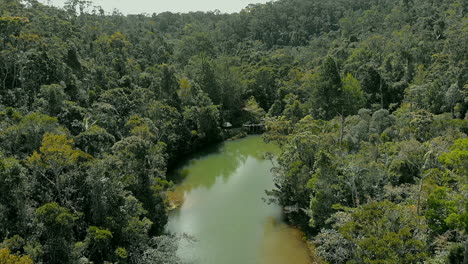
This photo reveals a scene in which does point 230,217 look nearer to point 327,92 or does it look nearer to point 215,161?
point 215,161

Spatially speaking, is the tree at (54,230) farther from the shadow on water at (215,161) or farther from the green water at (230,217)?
Result: the shadow on water at (215,161)

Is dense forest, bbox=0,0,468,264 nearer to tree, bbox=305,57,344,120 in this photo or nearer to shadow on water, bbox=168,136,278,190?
tree, bbox=305,57,344,120

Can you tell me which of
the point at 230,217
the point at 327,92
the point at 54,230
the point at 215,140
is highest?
the point at 327,92

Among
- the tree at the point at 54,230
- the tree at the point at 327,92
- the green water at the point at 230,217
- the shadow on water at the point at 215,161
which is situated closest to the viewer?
the tree at the point at 54,230

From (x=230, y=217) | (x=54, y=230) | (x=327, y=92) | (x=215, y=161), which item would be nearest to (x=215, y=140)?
(x=215, y=161)

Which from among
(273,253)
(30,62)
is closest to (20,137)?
(30,62)

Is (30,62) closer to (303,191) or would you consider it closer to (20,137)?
(20,137)

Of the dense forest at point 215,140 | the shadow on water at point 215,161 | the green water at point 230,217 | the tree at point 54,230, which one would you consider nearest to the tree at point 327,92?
the dense forest at point 215,140

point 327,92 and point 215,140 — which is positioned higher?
point 327,92
